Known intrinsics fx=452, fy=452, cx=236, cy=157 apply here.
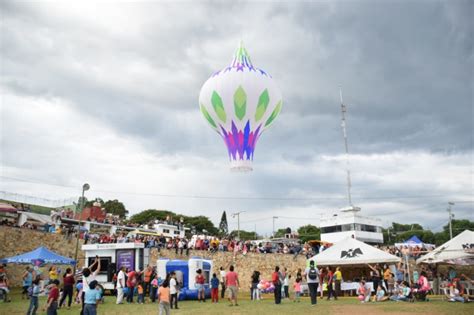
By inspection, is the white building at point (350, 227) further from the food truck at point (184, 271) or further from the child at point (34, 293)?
the child at point (34, 293)

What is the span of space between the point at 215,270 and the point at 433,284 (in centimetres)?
1399

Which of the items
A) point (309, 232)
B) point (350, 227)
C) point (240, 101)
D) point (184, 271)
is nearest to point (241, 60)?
point (240, 101)

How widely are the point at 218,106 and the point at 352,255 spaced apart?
11540 millimetres

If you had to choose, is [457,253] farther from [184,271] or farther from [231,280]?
[184,271]

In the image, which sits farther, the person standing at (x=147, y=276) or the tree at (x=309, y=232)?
the tree at (x=309, y=232)

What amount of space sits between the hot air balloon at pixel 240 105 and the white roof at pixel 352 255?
7.53 meters

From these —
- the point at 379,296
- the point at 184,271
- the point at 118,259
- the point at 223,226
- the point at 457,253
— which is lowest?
the point at 379,296

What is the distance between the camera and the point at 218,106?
22625 millimetres

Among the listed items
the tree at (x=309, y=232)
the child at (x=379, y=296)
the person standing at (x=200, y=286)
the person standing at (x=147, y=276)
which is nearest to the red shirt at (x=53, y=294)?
the person standing at (x=147, y=276)

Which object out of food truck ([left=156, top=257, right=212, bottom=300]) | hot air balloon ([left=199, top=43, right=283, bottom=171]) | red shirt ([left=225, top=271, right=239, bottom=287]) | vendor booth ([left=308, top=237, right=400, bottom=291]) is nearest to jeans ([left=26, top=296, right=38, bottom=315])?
red shirt ([left=225, top=271, right=239, bottom=287])

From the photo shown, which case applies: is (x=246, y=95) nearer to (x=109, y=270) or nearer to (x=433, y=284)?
(x=109, y=270)

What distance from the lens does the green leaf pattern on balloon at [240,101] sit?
2203 cm

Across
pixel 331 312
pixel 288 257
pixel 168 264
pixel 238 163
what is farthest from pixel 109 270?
pixel 288 257

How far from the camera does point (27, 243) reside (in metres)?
27.8
